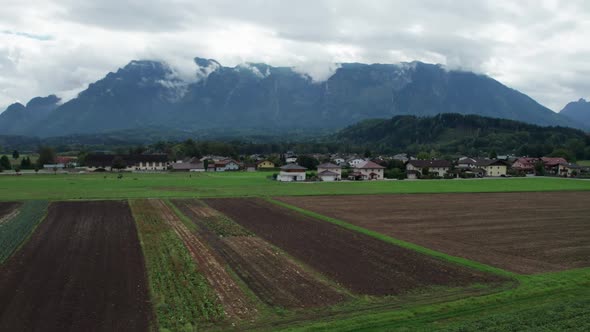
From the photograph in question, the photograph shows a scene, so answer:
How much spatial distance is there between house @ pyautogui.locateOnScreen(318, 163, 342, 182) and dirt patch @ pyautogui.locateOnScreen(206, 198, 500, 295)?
3952 centimetres

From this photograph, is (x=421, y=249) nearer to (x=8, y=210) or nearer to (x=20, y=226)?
(x=20, y=226)

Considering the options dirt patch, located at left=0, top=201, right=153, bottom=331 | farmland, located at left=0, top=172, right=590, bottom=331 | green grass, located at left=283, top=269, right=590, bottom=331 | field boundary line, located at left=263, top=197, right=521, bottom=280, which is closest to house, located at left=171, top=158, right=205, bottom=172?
farmland, located at left=0, top=172, right=590, bottom=331

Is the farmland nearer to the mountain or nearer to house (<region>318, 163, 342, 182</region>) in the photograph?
house (<region>318, 163, 342, 182</region>)

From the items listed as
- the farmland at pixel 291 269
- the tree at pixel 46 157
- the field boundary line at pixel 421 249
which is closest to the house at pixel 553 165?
the farmland at pixel 291 269

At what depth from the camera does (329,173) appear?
69.4 meters

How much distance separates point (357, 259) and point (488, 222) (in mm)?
14066

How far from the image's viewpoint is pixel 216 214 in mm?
31875

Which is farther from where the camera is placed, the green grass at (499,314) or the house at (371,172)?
the house at (371,172)

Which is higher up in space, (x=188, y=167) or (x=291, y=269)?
(x=188, y=167)

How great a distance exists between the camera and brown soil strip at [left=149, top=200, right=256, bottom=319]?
12867 millimetres

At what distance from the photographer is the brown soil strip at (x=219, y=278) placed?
12.9 m

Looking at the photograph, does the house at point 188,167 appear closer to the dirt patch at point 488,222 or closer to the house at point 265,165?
the house at point 265,165

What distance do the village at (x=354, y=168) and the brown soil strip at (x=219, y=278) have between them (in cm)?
4379

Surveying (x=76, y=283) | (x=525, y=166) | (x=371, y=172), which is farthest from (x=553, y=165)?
(x=76, y=283)
